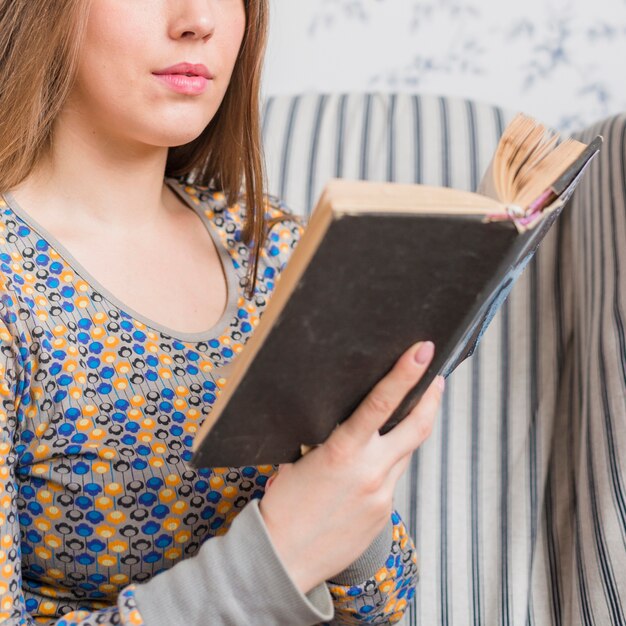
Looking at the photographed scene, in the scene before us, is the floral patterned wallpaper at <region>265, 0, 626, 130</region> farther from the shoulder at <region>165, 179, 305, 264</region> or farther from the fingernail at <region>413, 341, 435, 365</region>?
the fingernail at <region>413, 341, 435, 365</region>

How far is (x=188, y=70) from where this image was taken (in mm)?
879

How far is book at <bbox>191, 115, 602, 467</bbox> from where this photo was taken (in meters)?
0.53

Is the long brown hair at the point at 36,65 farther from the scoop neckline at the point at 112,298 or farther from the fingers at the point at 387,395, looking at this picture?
the fingers at the point at 387,395

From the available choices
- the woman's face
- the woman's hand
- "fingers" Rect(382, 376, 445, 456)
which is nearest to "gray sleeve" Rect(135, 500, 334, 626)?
the woman's hand

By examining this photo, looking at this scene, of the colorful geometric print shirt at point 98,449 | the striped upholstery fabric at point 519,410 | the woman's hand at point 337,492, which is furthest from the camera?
the striped upholstery fabric at point 519,410

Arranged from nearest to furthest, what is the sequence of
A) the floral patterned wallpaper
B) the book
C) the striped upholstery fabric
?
the book
the striped upholstery fabric
the floral patterned wallpaper

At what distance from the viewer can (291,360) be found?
23.4 inches

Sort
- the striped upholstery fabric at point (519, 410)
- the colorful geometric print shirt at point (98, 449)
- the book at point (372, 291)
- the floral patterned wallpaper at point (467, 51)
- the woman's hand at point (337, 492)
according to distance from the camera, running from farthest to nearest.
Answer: the floral patterned wallpaper at point (467, 51) → the striped upholstery fabric at point (519, 410) → the colorful geometric print shirt at point (98, 449) → the woman's hand at point (337, 492) → the book at point (372, 291)

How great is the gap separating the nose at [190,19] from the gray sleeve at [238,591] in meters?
0.46

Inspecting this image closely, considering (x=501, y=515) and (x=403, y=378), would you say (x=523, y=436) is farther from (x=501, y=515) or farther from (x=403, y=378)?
(x=403, y=378)

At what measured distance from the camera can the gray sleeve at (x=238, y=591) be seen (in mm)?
674

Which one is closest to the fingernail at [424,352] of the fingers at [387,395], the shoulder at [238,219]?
the fingers at [387,395]

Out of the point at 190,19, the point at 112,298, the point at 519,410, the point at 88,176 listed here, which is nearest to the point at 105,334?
the point at 112,298

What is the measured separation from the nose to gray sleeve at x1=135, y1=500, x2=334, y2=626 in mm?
462
